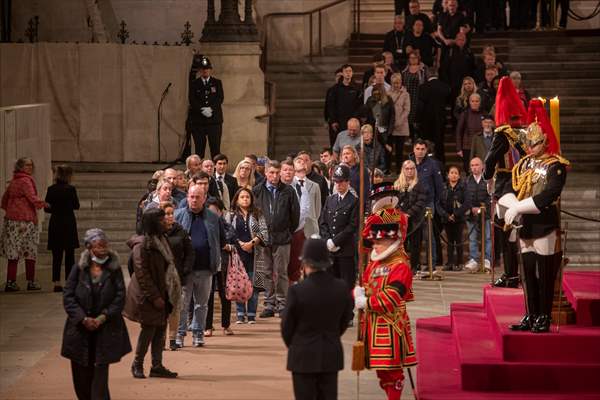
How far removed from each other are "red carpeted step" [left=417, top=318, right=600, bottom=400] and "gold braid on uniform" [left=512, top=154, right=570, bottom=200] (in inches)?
60.7

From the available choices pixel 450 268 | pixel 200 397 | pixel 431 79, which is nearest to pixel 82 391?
pixel 200 397

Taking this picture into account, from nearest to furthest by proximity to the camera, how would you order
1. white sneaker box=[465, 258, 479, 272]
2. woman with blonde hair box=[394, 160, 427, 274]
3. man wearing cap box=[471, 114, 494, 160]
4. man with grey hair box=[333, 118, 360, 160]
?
woman with blonde hair box=[394, 160, 427, 274], white sneaker box=[465, 258, 479, 272], man with grey hair box=[333, 118, 360, 160], man wearing cap box=[471, 114, 494, 160]

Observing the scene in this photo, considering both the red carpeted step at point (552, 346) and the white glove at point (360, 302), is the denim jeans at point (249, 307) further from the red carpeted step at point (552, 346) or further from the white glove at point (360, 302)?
the white glove at point (360, 302)

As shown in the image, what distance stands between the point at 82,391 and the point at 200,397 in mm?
1343

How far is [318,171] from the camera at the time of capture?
19.5 meters

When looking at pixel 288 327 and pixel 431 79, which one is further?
pixel 431 79

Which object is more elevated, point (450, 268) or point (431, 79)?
point (431, 79)

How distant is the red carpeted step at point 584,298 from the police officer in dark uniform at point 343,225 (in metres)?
2.43

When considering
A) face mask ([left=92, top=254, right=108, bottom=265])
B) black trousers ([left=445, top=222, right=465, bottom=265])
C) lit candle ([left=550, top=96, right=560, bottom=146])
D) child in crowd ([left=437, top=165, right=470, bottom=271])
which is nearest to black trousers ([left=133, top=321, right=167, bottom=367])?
face mask ([left=92, top=254, right=108, bottom=265])

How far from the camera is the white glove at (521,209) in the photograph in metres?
12.5

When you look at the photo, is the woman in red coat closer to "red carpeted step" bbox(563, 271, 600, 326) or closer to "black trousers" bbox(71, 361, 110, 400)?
"black trousers" bbox(71, 361, 110, 400)

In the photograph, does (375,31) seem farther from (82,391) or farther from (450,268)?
(82,391)

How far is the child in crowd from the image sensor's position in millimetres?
20594

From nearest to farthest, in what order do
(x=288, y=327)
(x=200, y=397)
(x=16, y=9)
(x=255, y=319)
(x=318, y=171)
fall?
(x=288, y=327) → (x=200, y=397) → (x=255, y=319) → (x=318, y=171) → (x=16, y=9)
